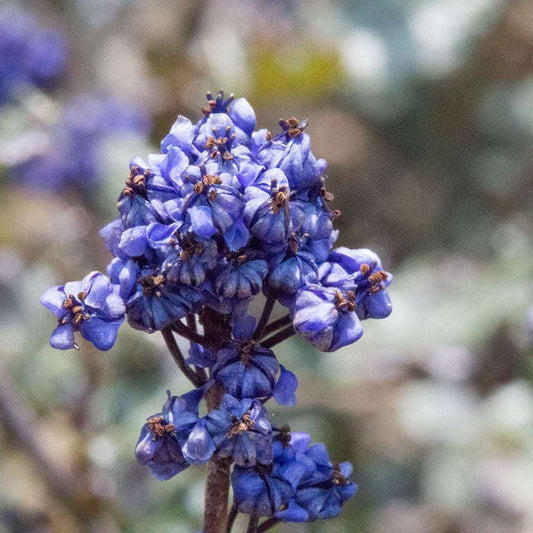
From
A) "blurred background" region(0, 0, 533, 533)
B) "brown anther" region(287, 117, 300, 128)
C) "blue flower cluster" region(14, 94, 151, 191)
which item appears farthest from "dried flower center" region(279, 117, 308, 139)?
"blue flower cluster" region(14, 94, 151, 191)

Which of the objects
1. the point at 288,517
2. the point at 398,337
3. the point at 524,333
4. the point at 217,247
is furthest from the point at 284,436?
the point at 398,337

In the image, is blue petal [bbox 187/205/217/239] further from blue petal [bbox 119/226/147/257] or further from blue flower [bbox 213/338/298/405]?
blue flower [bbox 213/338/298/405]

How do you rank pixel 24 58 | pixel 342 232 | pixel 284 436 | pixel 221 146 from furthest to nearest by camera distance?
pixel 342 232 → pixel 24 58 → pixel 284 436 → pixel 221 146

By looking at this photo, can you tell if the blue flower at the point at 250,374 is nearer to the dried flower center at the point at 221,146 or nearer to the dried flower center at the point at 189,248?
the dried flower center at the point at 189,248

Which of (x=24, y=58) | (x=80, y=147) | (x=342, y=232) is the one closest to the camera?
(x=24, y=58)

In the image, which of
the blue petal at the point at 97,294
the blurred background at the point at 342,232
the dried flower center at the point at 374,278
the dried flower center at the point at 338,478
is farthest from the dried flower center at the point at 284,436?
the blurred background at the point at 342,232

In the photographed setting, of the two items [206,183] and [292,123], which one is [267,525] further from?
[292,123]

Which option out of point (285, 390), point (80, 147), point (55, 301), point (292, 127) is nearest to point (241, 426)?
point (285, 390)
